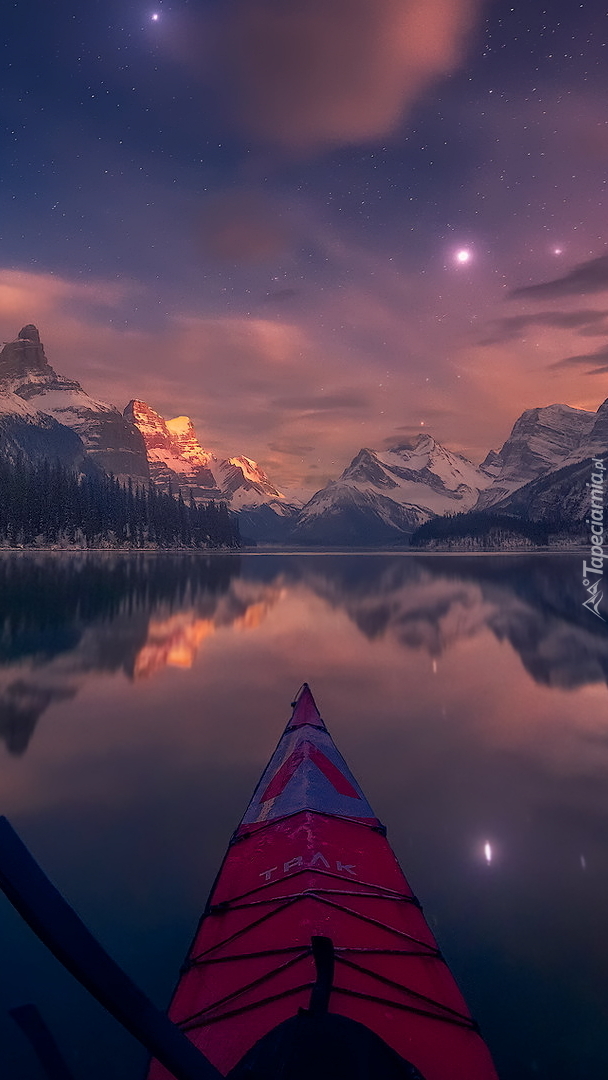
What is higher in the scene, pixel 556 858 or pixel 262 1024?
pixel 262 1024

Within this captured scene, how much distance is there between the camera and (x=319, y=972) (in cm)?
388

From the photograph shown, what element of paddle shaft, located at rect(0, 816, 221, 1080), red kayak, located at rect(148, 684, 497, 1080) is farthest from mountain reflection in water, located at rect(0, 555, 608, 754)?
paddle shaft, located at rect(0, 816, 221, 1080)

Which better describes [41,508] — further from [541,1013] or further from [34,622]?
[541,1013]

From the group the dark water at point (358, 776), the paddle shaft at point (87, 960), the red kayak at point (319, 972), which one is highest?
the paddle shaft at point (87, 960)

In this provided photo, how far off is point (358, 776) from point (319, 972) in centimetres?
1239

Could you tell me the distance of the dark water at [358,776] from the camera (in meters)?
7.66

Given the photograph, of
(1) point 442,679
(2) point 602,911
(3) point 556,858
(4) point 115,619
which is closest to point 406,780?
(3) point 556,858

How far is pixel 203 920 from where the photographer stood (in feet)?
Answer: 25.4

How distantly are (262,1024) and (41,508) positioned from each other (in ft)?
Result: 526

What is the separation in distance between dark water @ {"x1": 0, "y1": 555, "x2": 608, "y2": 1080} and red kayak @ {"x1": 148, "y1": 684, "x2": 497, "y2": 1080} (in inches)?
54.0

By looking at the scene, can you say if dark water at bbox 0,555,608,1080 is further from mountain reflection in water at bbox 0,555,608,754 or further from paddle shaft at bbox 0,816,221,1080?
paddle shaft at bbox 0,816,221,1080

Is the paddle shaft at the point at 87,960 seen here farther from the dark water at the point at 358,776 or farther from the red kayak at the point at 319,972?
the dark water at the point at 358,776

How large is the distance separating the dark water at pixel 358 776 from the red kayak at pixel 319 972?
1.37 metres

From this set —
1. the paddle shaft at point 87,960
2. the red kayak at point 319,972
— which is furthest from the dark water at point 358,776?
the paddle shaft at point 87,960
